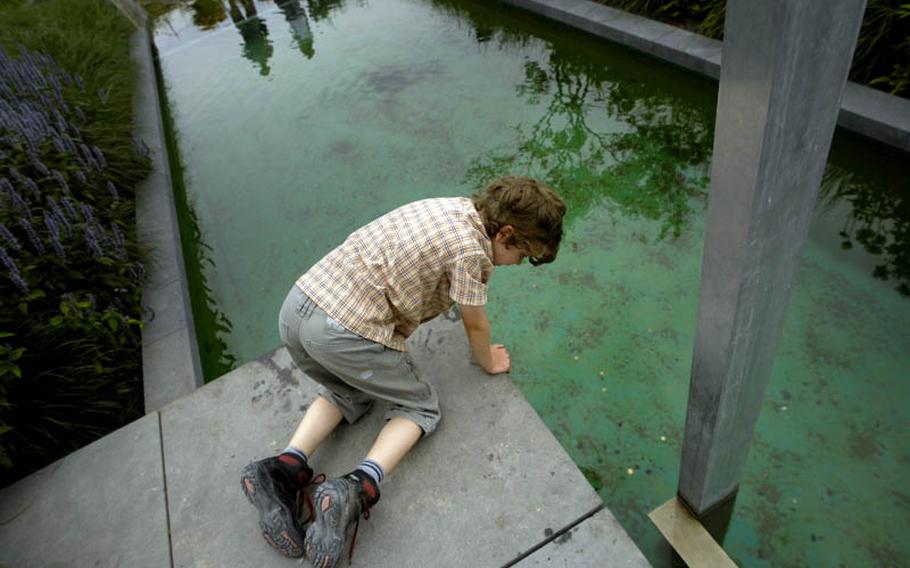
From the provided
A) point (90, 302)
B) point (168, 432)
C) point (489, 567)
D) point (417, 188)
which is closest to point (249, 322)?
point (90, 302)

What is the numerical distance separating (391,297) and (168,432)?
3.50 feet

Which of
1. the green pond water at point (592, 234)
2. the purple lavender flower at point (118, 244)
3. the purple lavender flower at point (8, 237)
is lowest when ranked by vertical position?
the green pond water at point (592, 234)

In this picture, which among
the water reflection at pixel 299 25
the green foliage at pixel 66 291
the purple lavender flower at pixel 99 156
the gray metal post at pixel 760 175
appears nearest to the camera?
the gray metal post at pixel 760 175

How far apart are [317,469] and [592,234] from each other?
2.05 meters

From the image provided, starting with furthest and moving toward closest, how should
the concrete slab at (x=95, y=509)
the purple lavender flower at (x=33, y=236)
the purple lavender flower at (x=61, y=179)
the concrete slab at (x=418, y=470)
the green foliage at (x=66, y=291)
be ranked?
1. the purple lavender flower at (x=61, y=179)
2. the purple lavender flower at (x=33, y=236)
3. the green foliage at (x=66, y=291)
4. the concrete slab at (x=95, y=509)
5. the concrete slab at (x=418, y=470)

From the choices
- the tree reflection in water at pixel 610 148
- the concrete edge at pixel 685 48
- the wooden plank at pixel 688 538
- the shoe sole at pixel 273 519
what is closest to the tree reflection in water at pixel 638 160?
the tree reflection in water at pixel 610 148

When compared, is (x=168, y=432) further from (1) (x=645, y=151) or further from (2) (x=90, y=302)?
(1) (x=645, y=151)

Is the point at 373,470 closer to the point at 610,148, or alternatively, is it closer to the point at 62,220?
the point at 62,220

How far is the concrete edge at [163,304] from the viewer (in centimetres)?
239

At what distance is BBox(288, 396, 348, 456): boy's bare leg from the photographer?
1.72m

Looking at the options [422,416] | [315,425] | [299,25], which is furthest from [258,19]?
[422,416]

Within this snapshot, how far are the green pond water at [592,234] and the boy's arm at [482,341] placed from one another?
1.64ft

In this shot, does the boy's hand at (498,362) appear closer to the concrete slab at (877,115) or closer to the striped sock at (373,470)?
the striped sock at (373,470)

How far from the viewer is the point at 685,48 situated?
13.9 feet
